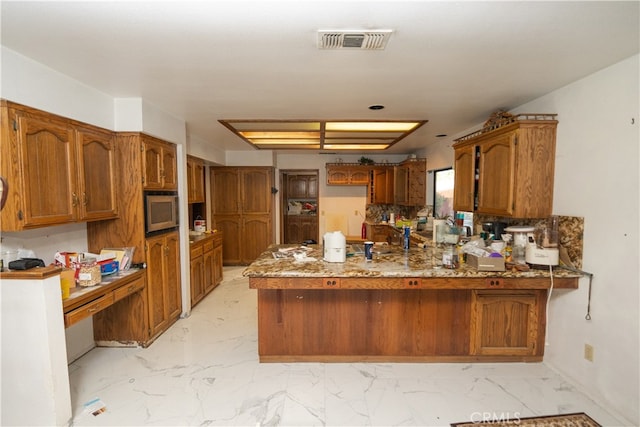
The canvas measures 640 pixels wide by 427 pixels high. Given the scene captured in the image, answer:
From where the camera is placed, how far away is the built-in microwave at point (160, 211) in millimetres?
2848

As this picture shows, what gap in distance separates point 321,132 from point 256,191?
7.37ft

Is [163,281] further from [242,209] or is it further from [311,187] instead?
[311,187]

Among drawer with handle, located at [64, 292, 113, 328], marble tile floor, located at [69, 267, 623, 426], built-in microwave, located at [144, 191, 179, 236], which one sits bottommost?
marble tile floor, located at [69, 267, 623, 426]

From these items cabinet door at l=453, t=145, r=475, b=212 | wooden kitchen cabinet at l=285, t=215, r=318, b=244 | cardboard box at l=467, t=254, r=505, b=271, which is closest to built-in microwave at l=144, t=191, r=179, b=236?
cardboard box at l=467, t=254, r=505, b=271

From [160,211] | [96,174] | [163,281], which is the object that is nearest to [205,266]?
[163,281]

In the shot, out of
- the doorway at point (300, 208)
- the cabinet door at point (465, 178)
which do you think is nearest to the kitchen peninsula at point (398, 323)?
the cabinet door at point (465, 178)

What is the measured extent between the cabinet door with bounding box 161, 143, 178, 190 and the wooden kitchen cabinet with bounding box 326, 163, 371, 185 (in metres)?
3.31

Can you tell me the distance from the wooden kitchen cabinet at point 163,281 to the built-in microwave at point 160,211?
0.10m

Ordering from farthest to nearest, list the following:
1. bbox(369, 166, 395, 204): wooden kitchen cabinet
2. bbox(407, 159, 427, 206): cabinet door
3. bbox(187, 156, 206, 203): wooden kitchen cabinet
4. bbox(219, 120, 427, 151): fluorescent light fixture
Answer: bbox(369, 166, 395, 204): wooden kitchen cabinet < bbox(407, 159, 427, 206): cabinet door < bbox(187, 156, 206, 203): wooden kitchen cabinet < bbox(219, 120, 427, 151): fluorescent light fixture

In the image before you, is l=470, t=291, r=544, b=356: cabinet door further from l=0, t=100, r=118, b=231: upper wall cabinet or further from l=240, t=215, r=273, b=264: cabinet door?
l=240, t=215, r=273, b=264: cabinet door

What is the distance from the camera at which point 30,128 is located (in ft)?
6.25

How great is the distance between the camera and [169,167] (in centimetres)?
325

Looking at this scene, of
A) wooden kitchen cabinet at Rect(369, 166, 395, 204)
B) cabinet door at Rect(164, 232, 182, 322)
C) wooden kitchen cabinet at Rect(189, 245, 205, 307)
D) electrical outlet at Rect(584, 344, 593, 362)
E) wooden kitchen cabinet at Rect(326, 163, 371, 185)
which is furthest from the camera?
wooden kitchen cabinet at Rect(326, 163, 371, 185)

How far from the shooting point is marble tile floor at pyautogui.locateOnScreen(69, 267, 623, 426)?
Result: 197 centimetres
